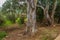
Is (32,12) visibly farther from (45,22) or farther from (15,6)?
(15,6)

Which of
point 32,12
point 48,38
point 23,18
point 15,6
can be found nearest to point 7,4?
point 15,6

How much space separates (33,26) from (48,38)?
200 cm

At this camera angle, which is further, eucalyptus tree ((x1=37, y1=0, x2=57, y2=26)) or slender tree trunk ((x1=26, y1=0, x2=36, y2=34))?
eucalyptus tree ((x1=37, y1=0, x2=57, y2=26))

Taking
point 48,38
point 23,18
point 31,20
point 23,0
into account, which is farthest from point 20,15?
point 48,38

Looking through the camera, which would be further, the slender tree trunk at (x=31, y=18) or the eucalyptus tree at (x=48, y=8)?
the eucalyptus tree at (x=48, y=8)

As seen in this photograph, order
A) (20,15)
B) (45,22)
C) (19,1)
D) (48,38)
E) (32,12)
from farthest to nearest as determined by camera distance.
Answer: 1. (20,15)
2. (19,1)
3. (45,22)
4. (32,12)
5. (48,38)

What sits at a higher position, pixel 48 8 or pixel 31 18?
pixel 48 8

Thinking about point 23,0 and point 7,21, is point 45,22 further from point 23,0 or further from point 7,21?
point 7,21

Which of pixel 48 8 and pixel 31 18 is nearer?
pixel 31 18

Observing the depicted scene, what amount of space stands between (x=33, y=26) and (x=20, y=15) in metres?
8.06

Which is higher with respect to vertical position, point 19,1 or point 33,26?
point 19,1

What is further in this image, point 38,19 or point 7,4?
point 7,4

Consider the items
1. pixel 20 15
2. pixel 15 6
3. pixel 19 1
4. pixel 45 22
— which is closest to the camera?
pixel 45 22

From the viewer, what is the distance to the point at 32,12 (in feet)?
37.8
